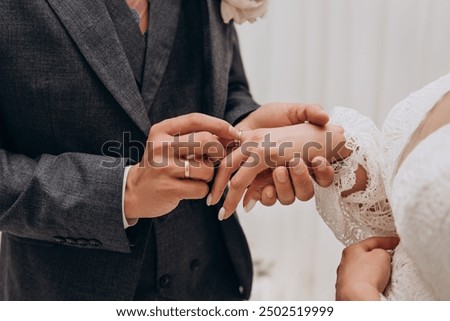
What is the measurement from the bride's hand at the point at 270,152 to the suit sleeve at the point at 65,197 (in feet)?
0.57

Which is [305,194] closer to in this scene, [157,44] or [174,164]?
[174,164]

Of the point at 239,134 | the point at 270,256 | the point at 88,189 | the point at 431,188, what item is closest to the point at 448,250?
the point at 431,188

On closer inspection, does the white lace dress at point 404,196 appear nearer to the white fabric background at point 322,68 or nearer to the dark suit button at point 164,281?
the dark suit button at point 164,281

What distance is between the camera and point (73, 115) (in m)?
0.87

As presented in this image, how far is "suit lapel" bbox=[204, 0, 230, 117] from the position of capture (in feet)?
3.23

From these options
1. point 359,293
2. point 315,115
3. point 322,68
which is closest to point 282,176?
point 315,115

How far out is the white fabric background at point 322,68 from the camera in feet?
4.71

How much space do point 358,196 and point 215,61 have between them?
382mm

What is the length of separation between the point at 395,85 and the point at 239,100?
0.63m

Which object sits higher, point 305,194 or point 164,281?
point 305,194

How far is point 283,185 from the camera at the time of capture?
866mm

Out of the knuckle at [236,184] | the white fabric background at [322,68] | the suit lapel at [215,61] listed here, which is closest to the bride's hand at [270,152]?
the knuckle at [236,184]

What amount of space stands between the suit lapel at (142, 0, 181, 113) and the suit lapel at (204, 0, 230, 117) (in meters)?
0.08

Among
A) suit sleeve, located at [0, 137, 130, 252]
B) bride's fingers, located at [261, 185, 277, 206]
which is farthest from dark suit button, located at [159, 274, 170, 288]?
bride's fingers, located at [261, 185, 277, 206]
